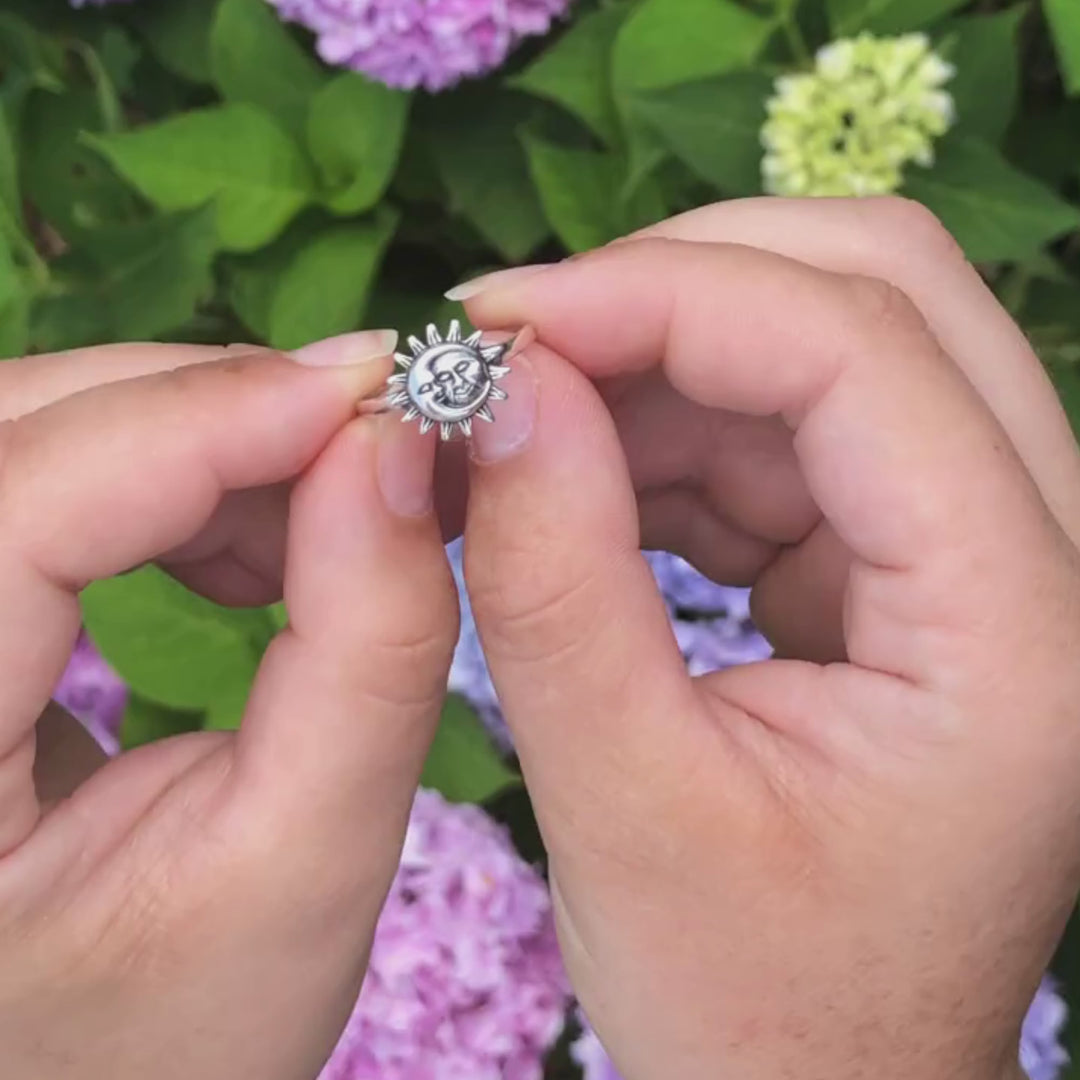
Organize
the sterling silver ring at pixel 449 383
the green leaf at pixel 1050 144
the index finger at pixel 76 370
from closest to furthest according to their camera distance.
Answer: the sterling silver ring at pixel 449 383 < the index finger at pixel 76 370 < the green leaf at pixel 1050 144

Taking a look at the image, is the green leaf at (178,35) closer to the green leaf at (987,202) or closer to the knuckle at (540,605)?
the green leaf at (987,202)

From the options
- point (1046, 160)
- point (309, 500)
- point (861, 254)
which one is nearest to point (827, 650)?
point (861, 254)

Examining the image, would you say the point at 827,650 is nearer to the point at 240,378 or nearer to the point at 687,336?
the point at 687,336

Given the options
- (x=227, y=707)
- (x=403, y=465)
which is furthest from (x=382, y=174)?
(x=403, y=465)

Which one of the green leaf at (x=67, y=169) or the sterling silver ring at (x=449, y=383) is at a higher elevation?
the sterling silver ring at (x=449, y=383)

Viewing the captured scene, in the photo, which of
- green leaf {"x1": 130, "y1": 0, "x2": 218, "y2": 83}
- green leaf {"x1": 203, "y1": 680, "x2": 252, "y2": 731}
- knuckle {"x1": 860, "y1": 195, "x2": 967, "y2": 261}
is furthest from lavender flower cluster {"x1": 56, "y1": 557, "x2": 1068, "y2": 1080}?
green leaf {"x1": 130, "y1": 0, "x2": 218, "y2": 83}

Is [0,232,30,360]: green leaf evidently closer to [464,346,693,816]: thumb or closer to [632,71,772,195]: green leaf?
[632,71,772,195]: green leaf

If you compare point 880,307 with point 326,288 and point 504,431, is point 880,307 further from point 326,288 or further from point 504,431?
point 326,288

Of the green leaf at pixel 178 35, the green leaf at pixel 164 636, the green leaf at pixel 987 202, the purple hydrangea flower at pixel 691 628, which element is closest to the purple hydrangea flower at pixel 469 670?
the purple hydrangea flower at pixel 691 628
